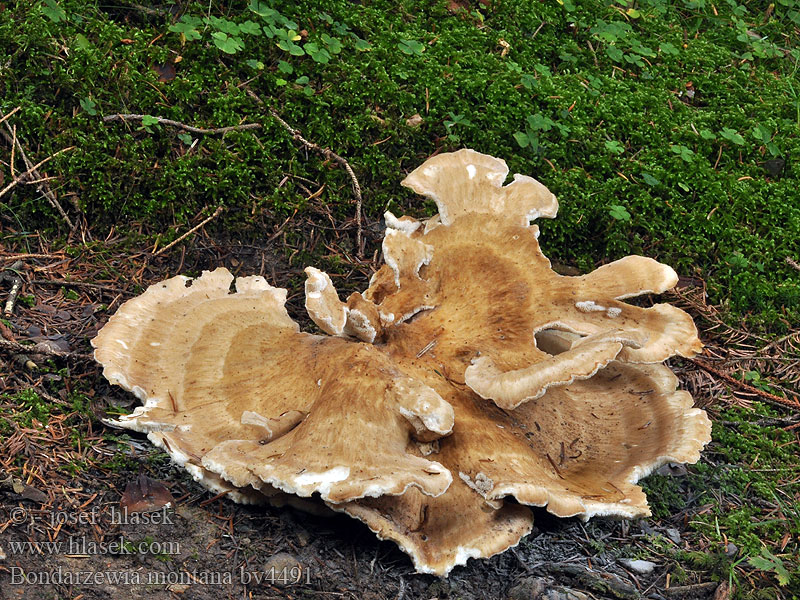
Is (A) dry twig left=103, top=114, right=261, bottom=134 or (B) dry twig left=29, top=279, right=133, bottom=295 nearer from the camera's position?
(B) dry twig left=29, top=279, right=133, bottom=295

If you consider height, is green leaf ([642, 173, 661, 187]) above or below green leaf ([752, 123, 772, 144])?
below

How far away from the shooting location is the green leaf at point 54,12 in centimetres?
475

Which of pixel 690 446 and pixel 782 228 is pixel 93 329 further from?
pixel 782 228

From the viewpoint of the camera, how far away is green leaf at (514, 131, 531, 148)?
17.8 feet

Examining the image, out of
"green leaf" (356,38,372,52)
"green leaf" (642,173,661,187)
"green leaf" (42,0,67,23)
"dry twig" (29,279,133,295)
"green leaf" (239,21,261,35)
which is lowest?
"dry twig" (29,279,133,295)

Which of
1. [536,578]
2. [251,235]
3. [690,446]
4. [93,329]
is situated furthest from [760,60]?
[93,329]

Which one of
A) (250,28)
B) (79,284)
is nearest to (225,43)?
(250,28)

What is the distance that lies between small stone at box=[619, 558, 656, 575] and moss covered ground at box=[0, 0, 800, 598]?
0.49ft

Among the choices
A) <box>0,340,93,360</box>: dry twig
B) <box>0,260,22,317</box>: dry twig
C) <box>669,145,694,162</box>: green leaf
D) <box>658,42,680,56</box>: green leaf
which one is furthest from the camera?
<box>658,42,680,56</box>: green leaf

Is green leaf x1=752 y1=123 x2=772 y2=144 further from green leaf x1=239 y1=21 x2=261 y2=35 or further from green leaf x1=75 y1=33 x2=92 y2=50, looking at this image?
green leaf x1=75 y1=33 x2=92 y2=50

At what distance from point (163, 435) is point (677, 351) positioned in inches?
108

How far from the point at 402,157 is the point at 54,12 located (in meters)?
2.54

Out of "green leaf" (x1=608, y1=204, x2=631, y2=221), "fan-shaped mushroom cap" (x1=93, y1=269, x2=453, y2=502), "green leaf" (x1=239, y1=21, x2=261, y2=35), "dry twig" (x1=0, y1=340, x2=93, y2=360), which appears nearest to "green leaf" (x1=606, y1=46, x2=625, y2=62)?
"green leaf" (x1=608, y1=204, x2=631, y2=221)

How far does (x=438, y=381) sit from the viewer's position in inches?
152
